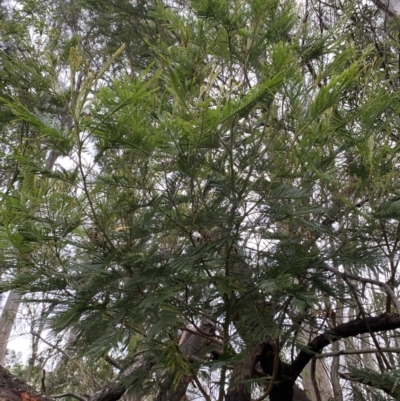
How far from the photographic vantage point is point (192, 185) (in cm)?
129

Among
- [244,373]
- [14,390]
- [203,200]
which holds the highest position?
[203,200]

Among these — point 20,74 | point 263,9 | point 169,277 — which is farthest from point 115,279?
point 20,74

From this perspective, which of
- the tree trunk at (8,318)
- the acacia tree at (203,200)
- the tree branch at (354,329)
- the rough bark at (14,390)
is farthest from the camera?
the tree trunk at (8,318)

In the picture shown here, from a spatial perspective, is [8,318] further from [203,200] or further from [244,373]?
[203,200]

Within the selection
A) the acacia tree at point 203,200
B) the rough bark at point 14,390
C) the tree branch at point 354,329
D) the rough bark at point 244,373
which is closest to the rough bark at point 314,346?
the tree branch at point 354,329

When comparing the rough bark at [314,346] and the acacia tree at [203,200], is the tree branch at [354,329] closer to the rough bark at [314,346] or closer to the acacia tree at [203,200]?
the rough bark at [314,346]

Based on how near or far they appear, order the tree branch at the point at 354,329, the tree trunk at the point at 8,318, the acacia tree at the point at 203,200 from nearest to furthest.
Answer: the acacia tree at the point at 203,200
the tree branch at the point at 354,329
the tree trunk at the point at 8,318

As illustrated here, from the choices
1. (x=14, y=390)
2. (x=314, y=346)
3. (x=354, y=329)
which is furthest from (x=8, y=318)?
(x=354, y=329)

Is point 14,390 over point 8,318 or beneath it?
beneath

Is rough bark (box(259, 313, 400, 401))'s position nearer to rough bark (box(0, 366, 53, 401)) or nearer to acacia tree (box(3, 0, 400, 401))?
acacia tree (box(3, 0, 400, 401))

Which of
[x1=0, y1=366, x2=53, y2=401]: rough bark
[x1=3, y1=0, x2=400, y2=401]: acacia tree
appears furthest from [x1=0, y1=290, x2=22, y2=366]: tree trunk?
[x1=3, y1=0, x2=400, y2=401]: acacia tree

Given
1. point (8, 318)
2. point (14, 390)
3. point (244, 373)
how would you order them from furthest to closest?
point (8, 318) < point (244, 373) < point (14, 390)

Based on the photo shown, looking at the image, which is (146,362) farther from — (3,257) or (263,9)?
(263,9)

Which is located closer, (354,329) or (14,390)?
(14,390)
